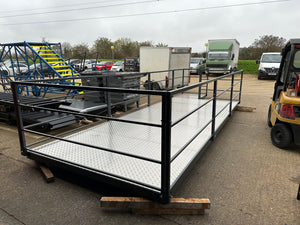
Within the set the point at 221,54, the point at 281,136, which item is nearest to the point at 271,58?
the point at 221,54

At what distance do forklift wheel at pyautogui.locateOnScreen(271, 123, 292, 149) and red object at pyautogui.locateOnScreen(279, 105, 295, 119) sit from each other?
282 millimetres

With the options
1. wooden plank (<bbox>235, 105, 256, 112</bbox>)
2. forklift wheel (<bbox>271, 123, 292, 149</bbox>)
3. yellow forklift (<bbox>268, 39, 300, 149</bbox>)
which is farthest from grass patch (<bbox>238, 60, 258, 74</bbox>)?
forklift wheel (<bbox>271, 123, 292, 149</bbox>)

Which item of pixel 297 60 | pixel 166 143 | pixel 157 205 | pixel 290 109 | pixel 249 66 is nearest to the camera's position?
pixel 166 143

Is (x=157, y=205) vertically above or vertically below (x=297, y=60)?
below

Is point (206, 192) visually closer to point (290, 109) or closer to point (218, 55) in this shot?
point (290, 109)

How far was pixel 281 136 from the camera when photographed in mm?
3797

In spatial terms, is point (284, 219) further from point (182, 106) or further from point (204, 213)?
point (182, 106)

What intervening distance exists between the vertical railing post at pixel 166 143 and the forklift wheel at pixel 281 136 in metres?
2.72

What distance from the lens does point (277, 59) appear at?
1518cm

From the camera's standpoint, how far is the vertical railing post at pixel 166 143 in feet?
6.17

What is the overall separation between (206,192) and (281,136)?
2.13 metres

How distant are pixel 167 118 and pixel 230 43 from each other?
16.9 meters

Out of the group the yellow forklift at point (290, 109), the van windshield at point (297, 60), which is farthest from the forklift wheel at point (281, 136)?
the van windshield at point (297, 60)

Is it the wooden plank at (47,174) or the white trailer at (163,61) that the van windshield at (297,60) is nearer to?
the wooden plank at (47,174)
